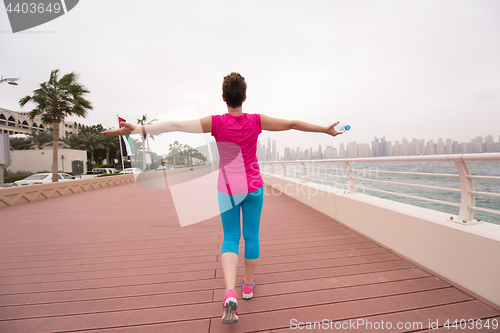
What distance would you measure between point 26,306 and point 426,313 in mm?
3103

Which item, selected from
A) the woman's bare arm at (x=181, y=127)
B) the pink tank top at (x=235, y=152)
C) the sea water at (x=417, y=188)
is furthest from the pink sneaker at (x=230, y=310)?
the sea water at (x=417, y=188)

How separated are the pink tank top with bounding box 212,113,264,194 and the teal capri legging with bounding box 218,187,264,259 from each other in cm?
5

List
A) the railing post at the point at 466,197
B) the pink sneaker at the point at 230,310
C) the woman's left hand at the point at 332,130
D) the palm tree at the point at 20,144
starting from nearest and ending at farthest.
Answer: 1. the pink sneaker at the point at 230,310
2. the woman's left hand at the point at 332,130
3. the railing post at the point at 466,197
4. the palm tree at the point at 20,144

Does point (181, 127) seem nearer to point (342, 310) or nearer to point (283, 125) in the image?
point (283, 125)

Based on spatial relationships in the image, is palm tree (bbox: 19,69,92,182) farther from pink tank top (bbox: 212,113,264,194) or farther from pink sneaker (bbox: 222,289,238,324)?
pink sneaker (bbox: 222,289,238,324)

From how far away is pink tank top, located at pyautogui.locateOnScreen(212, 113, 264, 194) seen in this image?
167cm

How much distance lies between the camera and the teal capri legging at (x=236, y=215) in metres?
1.66

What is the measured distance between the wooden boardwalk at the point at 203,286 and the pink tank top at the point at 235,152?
3.17 ft

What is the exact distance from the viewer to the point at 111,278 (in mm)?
2348

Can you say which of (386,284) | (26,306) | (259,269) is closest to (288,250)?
(259,269)

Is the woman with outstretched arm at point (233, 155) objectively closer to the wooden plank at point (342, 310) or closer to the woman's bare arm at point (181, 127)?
the woman's bare arm at point (181, 127)

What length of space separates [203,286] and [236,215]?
935 mm

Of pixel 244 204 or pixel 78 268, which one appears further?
pixel 78 268

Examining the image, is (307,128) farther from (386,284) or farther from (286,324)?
(386,284)
